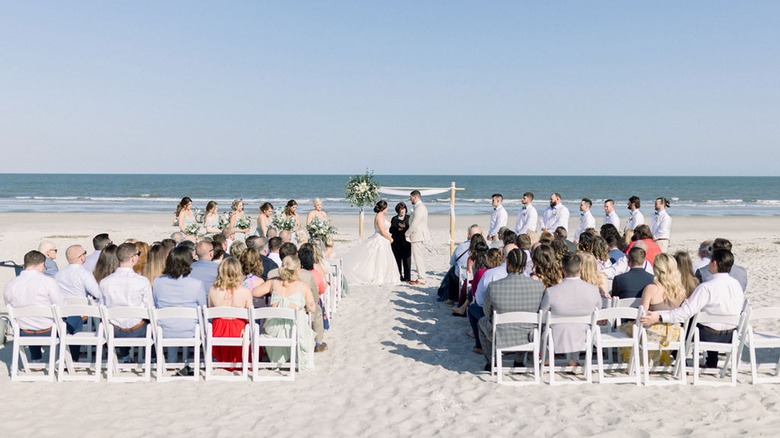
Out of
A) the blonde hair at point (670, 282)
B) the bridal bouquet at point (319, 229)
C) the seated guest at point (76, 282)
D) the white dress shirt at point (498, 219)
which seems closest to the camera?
the blonde hair at point (670, 282)

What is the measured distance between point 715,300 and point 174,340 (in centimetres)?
503

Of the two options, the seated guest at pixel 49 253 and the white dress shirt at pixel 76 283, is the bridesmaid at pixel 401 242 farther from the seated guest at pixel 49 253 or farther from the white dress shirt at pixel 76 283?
the white dress shirt at pixel 76 283

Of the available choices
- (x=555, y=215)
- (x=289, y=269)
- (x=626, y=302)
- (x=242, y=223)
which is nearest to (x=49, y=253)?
(x=289, y=269)

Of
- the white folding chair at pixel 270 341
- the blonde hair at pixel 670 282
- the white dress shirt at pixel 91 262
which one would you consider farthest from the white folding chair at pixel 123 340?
the blonde hair at pixel 670 282

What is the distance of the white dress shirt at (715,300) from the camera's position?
18.7 ft

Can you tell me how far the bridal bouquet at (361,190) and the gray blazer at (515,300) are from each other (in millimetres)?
7148

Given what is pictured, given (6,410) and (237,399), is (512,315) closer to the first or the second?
(237,399)

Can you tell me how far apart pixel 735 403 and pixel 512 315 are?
6.51 ft

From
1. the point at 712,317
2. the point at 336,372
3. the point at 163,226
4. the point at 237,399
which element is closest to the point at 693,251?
the point at 712,317

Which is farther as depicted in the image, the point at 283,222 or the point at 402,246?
the point at 402,246

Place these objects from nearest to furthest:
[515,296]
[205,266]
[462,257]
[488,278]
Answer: [515,296]
[205,266]
[488,278]
[462,257]

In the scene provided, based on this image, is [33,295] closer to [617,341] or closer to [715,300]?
[617,341]

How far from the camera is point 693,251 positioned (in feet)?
56.4

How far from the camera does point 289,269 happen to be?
20.5 feet
